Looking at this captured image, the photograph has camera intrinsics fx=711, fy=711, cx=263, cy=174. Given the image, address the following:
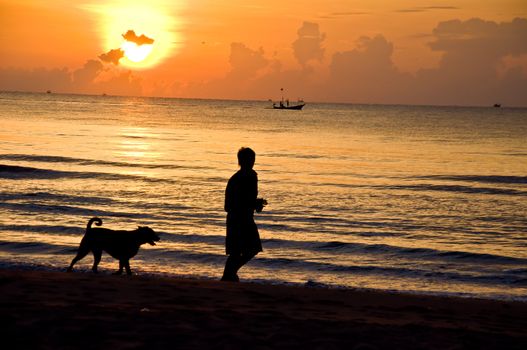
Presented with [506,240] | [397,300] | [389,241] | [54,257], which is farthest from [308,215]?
[397,300]

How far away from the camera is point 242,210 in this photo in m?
9.69

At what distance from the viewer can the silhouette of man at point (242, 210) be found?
9.53 m

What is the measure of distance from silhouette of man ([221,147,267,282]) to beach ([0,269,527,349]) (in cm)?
52

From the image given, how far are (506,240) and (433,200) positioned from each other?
7586 millimetres

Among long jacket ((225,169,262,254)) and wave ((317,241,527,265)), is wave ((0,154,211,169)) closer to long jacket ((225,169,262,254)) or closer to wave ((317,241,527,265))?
wave ((317,241,527,265))

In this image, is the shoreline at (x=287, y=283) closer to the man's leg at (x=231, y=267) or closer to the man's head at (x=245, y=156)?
the man's leg at (x=231, y=267)

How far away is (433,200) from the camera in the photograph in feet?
84.9

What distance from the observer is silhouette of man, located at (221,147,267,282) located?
9.53 metres

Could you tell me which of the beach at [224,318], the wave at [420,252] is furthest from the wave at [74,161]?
the beach at [224,318]

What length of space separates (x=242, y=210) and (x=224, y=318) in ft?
7.52

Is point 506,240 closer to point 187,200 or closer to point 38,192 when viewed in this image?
point 187,200

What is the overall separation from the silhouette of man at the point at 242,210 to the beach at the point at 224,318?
0.52m

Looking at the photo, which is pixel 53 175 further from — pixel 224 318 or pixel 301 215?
pixel 224 318

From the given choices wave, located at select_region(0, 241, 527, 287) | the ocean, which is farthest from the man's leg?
wave, located at select_region(0, 241, 527, 287)
